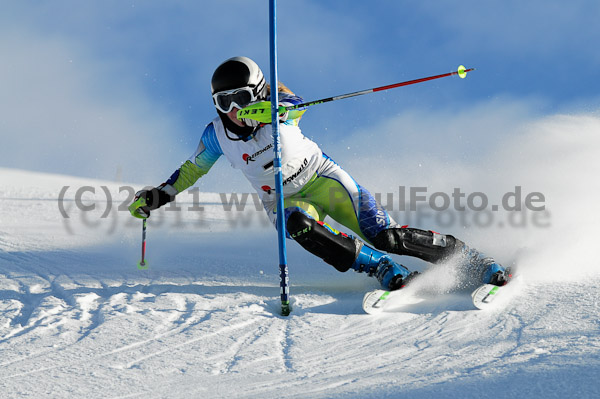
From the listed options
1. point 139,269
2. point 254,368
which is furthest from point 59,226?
point 254,368

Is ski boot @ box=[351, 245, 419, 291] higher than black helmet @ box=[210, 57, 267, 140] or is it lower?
lower

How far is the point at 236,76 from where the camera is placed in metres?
3.47

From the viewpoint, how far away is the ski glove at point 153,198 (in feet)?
13.4

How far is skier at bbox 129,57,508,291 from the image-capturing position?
3420mm

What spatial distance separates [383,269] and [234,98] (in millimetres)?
1454

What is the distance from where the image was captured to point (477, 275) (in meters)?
3.49

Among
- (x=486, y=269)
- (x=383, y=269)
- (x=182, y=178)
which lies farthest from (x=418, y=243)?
(x=182, y=178)

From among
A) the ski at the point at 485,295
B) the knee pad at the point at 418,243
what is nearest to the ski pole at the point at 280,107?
the knee pad at the point at 418,243

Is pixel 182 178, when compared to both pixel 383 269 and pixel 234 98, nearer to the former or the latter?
pixel 234 98

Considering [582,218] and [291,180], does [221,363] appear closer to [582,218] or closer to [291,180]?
[291,180]

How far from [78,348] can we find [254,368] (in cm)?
92

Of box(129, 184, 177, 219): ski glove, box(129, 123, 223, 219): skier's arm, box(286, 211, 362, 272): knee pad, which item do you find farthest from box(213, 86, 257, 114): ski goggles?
box(129, 184, 177, 219): ski glove

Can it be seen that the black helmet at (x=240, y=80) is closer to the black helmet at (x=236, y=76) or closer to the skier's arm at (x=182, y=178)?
the black helmet at (x=236, y=76)

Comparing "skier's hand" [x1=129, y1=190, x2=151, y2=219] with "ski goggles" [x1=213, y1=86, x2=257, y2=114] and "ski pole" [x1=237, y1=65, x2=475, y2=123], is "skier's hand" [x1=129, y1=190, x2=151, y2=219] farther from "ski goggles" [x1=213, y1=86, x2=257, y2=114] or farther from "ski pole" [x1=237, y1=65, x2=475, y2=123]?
"ski pole" [x1=237, y1=65, x2=475, y2=123]
